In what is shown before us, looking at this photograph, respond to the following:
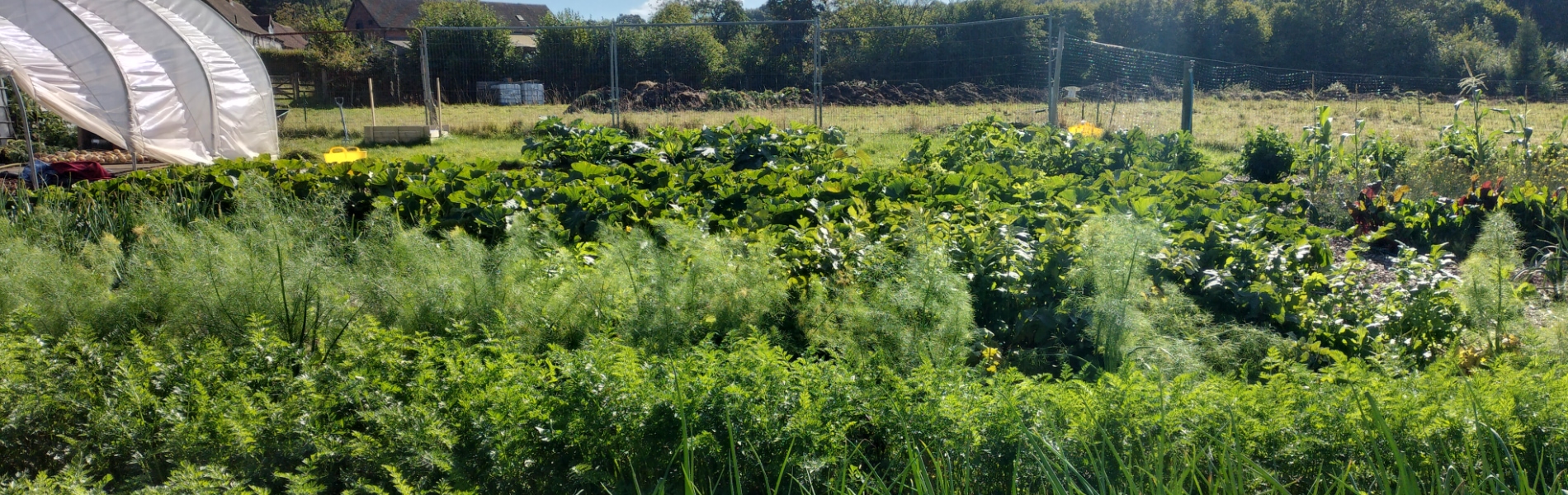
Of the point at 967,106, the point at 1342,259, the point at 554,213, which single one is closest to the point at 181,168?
the point at 554,213

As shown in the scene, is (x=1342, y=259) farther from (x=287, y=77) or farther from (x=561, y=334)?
(x=287, y=77)

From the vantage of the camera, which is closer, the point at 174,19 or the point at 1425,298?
the point at 1425,298

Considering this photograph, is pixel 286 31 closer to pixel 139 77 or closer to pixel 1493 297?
pixel 139 77

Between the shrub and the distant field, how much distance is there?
2.96 meters

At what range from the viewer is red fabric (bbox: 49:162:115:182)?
7820 millimetres

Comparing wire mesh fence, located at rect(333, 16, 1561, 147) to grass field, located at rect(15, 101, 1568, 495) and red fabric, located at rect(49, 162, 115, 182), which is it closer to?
red fabric, located at rect(49, 162, 115, 182)

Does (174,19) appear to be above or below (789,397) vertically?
above

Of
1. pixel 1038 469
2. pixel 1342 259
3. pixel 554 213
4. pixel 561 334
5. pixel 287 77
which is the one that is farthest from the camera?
pixel 287 77

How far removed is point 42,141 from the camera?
12688mm

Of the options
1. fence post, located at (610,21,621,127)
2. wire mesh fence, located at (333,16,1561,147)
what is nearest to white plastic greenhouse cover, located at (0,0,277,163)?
wire mesh fence, located at (333,16,1561,147)

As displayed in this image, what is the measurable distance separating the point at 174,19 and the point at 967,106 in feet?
35.7

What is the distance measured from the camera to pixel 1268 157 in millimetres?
8133

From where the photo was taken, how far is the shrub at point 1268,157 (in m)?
8.03

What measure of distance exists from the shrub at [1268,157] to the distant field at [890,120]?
2964mm
